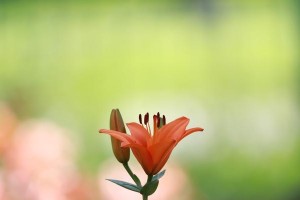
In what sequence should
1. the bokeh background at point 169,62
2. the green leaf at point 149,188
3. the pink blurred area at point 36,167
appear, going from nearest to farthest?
the green leaf at point 149,188, the pink blurred area at point 36,167, the bokeh background at point 169,62

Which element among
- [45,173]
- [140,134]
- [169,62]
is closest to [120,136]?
[140,134]

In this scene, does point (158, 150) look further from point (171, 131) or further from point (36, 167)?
point (36, 167)

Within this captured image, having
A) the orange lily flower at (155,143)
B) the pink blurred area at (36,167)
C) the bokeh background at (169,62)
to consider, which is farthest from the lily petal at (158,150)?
the bokeh background at (169,62)

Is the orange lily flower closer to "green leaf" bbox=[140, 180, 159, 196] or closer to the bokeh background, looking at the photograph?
"green leaf" bbox=[140, 180, 159, 196]

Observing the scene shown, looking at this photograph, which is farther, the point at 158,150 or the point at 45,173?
the point at 45,173

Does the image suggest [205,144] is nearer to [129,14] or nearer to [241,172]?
[241,172]

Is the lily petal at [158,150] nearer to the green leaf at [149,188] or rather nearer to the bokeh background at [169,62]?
the green leaf at [149,188]

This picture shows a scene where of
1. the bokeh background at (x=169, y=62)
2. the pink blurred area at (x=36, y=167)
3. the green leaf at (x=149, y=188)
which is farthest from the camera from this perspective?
the bokeh background at (x=169, y=62)
